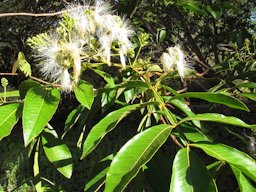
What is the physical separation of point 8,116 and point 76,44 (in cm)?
22

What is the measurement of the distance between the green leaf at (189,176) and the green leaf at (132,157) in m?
0.05

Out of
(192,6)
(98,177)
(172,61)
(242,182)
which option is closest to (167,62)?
(172,61)

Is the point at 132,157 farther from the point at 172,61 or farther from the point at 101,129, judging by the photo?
the point at 172,61

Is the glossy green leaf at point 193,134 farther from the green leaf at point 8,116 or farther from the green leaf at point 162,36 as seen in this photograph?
the green leaf at point 162,36

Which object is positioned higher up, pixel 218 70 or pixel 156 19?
pixel 156 19

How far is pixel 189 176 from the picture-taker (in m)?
0.77

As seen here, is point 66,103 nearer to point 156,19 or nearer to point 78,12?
point 156,19

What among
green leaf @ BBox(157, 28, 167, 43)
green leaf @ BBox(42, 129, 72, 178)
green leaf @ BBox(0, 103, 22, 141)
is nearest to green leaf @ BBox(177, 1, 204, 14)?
green leaf @ BBox(157, 28, 167, 43)

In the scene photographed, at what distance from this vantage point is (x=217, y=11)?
72.9 inches

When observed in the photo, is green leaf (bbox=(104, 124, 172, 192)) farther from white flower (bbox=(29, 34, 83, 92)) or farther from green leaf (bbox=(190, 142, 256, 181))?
white flower (bbox=(29, 34, 83, 92))

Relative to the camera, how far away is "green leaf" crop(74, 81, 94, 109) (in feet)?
3.33

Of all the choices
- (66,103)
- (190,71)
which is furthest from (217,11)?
(66,103)

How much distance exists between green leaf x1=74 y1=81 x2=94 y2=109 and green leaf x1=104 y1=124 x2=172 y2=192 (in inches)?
8.6

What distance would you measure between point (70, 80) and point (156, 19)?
171 centimetres
